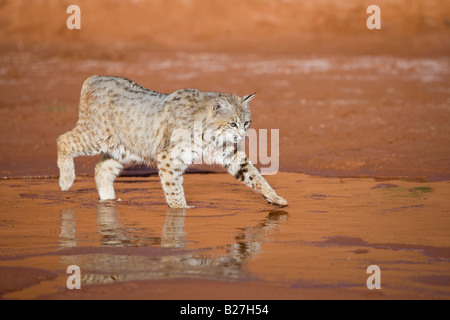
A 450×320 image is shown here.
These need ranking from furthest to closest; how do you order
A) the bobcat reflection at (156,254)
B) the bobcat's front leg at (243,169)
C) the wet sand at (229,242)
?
1. the bobcat's front leg at (243,169)
2. the bobcat reflection at (156,254)
3. the wet sand at (229,242)

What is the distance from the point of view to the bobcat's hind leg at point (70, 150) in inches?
368

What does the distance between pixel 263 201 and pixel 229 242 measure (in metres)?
2.34

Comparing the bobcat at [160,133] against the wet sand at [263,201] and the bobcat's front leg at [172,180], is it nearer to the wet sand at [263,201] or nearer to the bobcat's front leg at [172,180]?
the bobcat's front leg at [172,180]

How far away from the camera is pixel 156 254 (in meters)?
6.15

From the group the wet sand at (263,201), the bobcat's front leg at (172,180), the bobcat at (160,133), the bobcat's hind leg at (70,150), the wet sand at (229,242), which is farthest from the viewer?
the bobcat's hind leg at (70,150)

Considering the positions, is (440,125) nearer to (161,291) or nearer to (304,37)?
(161,291)

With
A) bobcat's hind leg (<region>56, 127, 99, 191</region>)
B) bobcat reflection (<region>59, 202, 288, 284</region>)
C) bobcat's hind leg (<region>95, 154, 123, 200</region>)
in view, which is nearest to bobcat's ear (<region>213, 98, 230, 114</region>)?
bobcat reflection (<region>59, 202, 288, 284</region>)

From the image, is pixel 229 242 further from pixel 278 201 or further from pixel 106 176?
pixel 106 176

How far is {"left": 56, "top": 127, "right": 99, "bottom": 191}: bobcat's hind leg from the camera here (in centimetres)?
934

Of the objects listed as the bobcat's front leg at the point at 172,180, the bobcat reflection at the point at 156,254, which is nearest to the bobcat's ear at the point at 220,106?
the bobcat's front leg at the point at 172,180

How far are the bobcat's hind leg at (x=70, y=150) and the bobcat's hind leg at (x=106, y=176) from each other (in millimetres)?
186

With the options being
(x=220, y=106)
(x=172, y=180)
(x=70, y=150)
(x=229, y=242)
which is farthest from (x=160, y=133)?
(x=229, y=242)

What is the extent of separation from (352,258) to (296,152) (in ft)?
22.5

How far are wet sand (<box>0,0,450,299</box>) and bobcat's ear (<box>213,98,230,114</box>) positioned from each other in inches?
45.1
